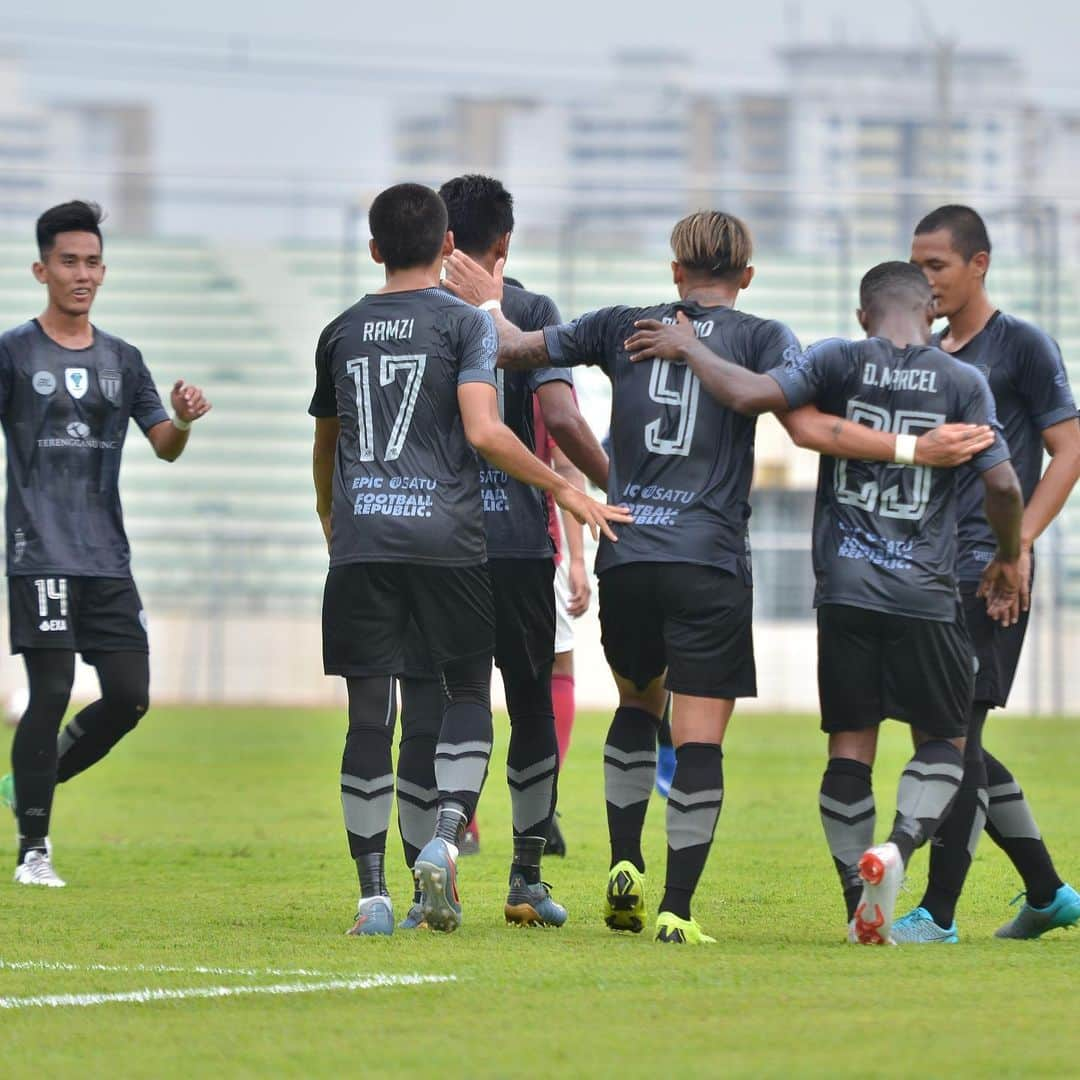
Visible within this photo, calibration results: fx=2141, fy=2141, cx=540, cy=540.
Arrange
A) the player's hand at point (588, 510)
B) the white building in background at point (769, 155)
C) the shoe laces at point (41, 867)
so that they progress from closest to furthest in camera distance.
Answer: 1. the player's hand at point (588, 510)
2. the shoe laces at point (41, 867)
3. the white building in background at point (769, 155)

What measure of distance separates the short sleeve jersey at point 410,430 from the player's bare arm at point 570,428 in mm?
400

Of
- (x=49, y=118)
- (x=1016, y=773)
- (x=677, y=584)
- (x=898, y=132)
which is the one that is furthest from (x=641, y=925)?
(x=49, y=118)

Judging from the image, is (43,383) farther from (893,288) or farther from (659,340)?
(893,288)

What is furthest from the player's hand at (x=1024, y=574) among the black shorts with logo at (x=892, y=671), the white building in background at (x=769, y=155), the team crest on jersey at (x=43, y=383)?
the white building in background at (x=769, y=155)

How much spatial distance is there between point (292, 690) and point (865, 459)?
712 inches

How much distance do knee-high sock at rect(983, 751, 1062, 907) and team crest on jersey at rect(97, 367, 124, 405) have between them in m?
3.36

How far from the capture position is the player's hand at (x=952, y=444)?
17.5 feet

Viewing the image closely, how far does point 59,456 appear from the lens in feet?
24.6

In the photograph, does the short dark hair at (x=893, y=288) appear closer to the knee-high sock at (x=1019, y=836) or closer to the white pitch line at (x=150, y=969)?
the knee-high sock at (x=1019, y=836)

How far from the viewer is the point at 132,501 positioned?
2964cm

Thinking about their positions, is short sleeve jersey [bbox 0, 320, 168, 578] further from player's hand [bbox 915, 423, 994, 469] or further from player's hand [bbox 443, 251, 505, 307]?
player's hand [bbox 915, 423, 994, 469]

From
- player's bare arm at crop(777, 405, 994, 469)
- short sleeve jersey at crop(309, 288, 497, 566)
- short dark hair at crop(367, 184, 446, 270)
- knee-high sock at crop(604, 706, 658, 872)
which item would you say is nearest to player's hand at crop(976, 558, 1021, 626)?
player's bare arm at crop(777, 405, 994, 469)

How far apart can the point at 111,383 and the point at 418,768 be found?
2.27 m

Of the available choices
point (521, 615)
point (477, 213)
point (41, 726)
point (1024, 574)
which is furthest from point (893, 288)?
point (41, 726)
